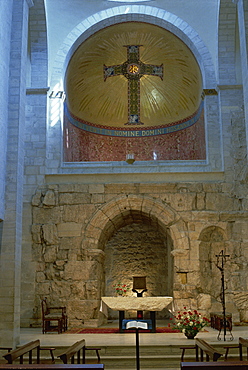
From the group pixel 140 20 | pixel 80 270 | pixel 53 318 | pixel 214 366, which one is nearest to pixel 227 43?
pixel 140 20

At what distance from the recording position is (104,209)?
12031 mm

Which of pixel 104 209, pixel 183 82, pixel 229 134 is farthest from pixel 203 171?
pixel 183 82

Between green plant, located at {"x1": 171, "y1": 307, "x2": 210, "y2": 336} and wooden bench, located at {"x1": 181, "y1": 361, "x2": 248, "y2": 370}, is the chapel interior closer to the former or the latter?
green plant, located at {"x1": 171, "y1": 307, "x2": 210, "y2": 336}

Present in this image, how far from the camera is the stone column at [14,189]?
836 cm

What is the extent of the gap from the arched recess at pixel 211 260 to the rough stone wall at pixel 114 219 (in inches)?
1.0

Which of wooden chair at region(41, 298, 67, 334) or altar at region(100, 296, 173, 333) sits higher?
altar at region(100, 296, 173, 333)

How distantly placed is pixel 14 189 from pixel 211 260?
5730 mm

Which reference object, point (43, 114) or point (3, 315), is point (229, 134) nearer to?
point (43, 114)

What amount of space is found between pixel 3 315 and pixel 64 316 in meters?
2.68

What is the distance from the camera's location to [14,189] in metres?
8.74

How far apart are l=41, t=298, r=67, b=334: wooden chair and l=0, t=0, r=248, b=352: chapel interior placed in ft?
0.77

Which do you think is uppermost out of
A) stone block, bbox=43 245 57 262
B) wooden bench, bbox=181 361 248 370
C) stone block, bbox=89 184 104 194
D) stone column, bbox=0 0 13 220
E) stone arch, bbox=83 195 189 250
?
stone column, bbox=0 0 13 220

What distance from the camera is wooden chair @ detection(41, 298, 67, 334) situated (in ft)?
33.9

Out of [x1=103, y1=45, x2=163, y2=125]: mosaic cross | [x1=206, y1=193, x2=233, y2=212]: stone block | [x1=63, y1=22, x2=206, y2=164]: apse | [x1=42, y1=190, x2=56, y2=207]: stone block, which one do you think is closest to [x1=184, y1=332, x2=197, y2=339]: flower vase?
[x1=206, y1=193, x2=233, y2=212]: stone block
